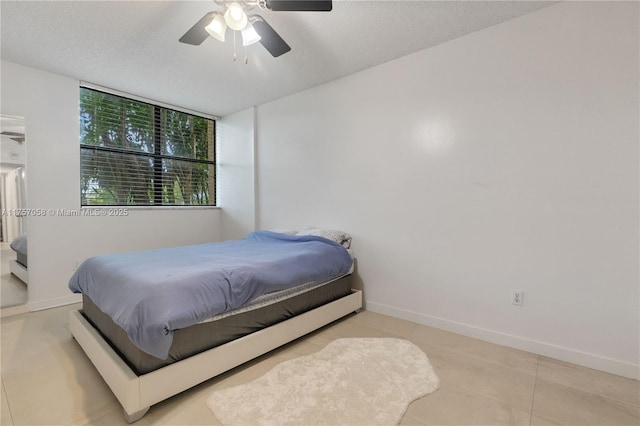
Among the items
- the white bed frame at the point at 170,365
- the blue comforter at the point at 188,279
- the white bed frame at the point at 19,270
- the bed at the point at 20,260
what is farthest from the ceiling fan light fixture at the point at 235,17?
the white bed frame at the point at 19,270

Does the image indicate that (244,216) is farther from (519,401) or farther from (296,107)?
(519,401)

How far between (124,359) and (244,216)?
2.84 metres

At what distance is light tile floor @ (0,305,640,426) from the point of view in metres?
1.50

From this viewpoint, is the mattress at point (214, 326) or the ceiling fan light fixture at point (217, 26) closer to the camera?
the mattress at point (214, 326)

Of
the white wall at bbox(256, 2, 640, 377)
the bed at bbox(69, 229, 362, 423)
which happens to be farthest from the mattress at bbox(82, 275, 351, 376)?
the white wall at bbox(256, 2, 640, 377)

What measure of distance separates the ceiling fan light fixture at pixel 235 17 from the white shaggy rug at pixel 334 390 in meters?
2.21

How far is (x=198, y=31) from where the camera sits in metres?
1.93

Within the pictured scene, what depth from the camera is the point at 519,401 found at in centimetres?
164

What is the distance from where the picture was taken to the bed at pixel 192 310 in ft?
4.92

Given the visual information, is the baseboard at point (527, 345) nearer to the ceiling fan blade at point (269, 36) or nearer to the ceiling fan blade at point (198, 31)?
the ceiling fan blade at point (269, 36)

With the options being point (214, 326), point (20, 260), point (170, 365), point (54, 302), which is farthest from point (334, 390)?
point (20, 260)

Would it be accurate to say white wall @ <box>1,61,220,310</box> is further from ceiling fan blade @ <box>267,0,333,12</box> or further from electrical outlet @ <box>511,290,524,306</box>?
electrical outlet @ <box>511,290,524,306</box>

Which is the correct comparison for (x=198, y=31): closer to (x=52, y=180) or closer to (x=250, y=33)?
(x=250, y=33)

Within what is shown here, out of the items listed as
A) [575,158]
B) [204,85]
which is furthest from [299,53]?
[575,158]
